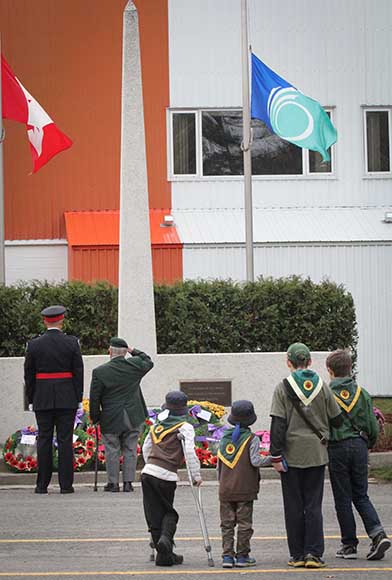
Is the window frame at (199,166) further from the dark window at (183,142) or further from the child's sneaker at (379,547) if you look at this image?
the child's sneaker at (379,547)

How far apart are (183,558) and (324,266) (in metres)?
16.2

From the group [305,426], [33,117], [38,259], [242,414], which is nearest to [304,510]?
[305,426]

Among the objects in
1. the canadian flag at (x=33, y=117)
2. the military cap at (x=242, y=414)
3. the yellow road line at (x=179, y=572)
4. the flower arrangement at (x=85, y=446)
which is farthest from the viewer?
the canadian flag at (x=33, y=117)

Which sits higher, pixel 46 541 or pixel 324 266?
pixel 324 266

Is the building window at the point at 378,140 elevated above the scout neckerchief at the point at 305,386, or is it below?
above

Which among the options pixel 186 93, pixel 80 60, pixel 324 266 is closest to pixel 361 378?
pixel 324 266

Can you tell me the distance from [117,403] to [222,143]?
1346 cm

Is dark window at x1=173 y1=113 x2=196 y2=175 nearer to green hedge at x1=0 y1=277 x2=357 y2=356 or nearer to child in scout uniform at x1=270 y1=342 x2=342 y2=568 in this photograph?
green hedge at x1=0 y1=277 x2=357 y2=356

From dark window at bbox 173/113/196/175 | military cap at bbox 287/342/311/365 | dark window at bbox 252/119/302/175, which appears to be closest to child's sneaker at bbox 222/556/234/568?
military cap at bbox 287/342/311/365

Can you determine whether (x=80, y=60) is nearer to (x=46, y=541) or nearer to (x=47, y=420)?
(x=47, y=420)

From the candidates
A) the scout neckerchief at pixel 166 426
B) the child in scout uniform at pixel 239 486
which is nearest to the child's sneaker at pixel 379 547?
the child in scout uniform at pixel 239 486

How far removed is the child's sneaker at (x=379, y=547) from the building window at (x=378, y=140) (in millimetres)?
18289

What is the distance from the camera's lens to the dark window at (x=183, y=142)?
26891 mm

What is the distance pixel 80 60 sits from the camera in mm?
26375
